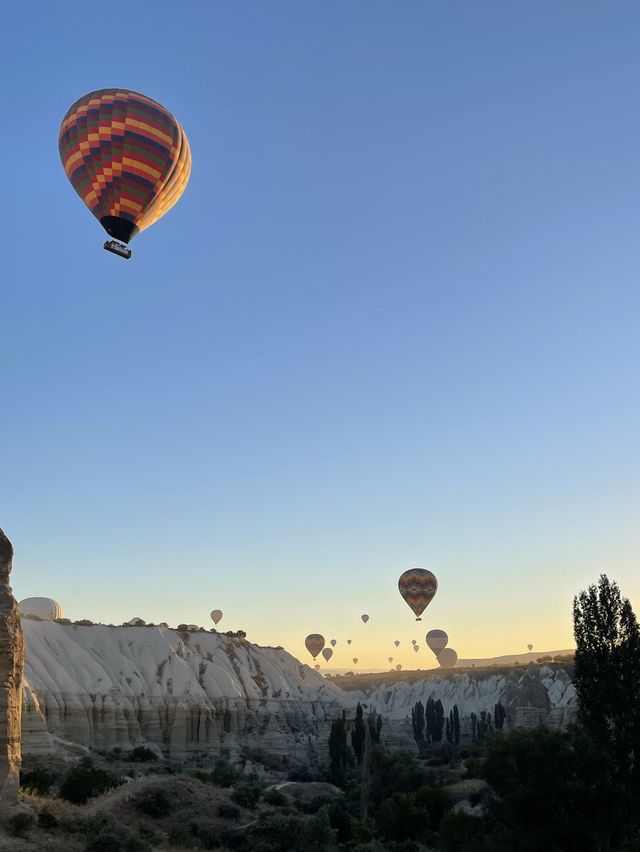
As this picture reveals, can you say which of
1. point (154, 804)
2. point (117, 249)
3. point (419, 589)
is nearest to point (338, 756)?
point (419, 589)

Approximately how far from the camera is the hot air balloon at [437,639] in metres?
140

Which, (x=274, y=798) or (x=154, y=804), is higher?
(x=154, y=804)

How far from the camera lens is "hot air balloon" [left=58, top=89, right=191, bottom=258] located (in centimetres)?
3403

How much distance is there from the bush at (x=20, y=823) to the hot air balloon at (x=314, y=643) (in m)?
115

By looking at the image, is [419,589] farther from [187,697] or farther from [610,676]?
[610,676]

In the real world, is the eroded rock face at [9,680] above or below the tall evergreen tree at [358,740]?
above

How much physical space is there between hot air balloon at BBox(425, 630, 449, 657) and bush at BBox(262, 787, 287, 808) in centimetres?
10613

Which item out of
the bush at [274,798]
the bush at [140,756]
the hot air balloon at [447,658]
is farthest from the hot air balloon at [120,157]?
the hot air balloon at [447,658]

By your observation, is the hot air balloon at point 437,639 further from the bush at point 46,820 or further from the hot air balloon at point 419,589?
the bush at point 46,820

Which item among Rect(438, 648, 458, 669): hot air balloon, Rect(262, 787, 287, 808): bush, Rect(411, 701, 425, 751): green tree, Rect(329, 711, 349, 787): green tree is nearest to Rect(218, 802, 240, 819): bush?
Rect(262, 787, 287, 808): bush

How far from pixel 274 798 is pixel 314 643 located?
96908 mm

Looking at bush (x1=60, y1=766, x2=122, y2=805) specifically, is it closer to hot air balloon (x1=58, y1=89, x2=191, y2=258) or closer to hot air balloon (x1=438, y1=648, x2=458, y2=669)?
hot air balloon (x1=58, y1=89, x2=191, y2=258)

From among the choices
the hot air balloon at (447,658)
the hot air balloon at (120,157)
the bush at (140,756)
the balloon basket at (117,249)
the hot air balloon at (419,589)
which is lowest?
the bush at (140,756)

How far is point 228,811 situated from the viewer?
2984 cm
